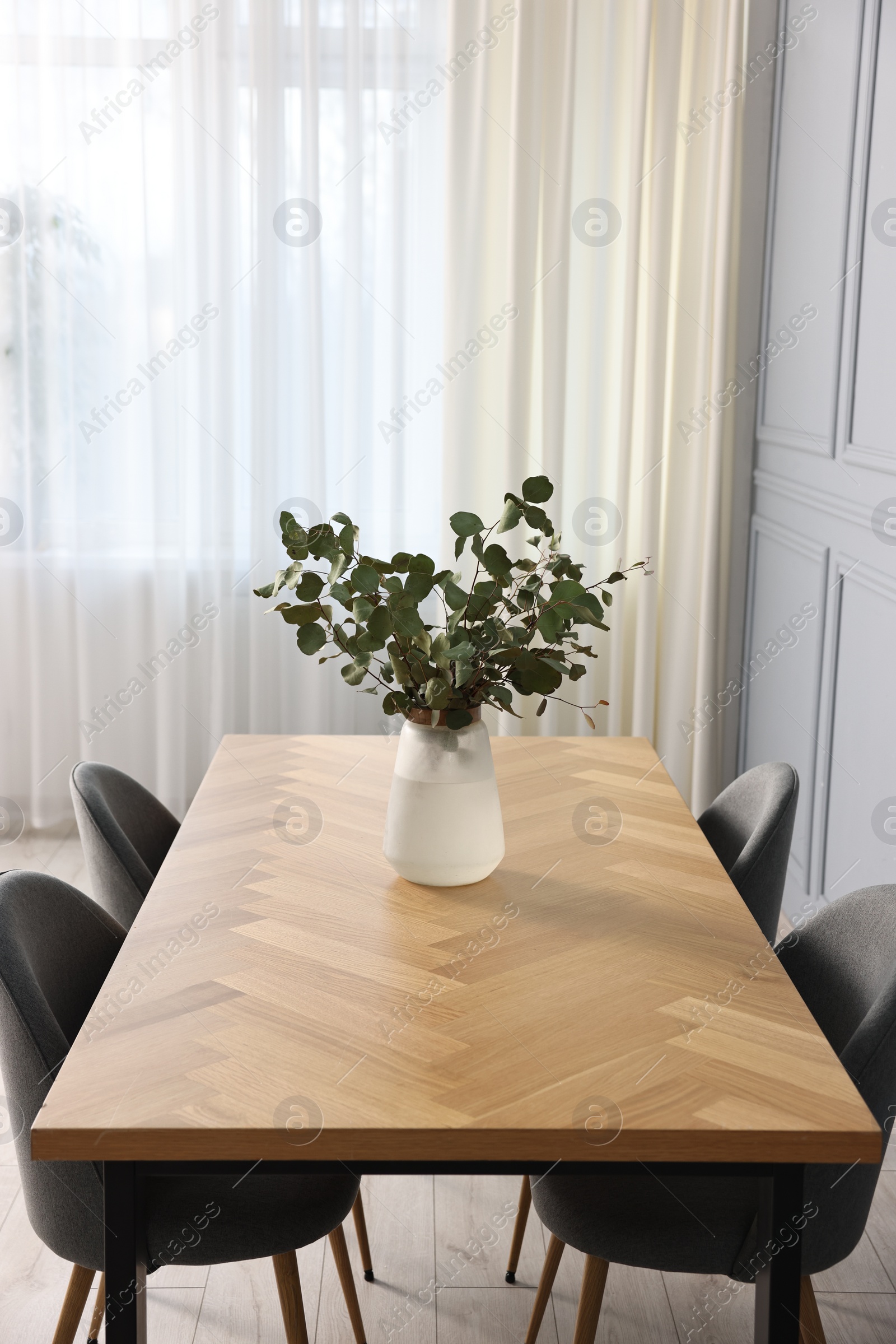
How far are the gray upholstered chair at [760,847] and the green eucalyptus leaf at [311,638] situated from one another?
0.78m

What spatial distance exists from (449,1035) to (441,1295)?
885 millimetres

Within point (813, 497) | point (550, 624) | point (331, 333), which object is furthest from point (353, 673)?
point (331, 333)

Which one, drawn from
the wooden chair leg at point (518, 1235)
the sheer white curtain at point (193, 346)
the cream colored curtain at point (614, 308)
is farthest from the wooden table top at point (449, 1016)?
the sheer white curtain at point (193, 346)

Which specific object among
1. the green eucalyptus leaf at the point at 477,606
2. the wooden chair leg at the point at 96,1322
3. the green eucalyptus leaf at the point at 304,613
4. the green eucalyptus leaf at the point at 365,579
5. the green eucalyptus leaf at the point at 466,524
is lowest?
the wooden chair leg at the point at 96,1322

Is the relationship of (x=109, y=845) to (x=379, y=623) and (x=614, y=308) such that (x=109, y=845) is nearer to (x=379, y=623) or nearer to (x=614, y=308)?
(x=379, y=623)

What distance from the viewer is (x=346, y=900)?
1.68m

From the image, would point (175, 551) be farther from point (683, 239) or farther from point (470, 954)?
point (470, 954)

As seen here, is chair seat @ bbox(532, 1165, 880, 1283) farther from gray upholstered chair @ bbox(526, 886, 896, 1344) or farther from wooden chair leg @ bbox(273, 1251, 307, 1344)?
wooden chair leg @ bbox(273, 1251, 307, 1344)

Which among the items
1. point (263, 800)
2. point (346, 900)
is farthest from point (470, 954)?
point (263, 800)

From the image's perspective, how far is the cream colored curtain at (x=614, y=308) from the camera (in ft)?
12.0

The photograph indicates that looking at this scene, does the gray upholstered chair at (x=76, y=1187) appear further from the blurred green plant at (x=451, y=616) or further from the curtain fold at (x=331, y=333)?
the curtain fold at (x=331, y=333)

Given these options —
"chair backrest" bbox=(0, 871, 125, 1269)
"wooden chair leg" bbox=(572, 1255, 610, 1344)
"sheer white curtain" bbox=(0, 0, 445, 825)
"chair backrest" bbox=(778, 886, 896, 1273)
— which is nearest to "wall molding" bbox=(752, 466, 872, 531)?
"sheer white curtain" bbox=(0, 0, 445, 825)

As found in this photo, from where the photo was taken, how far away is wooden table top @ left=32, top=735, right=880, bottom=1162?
1.15m

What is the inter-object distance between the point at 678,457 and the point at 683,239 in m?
0.68
